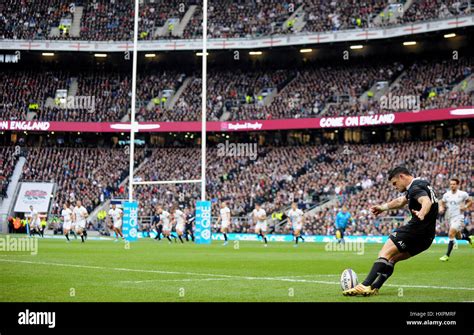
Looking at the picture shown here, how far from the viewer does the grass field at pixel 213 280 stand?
41.2 ft

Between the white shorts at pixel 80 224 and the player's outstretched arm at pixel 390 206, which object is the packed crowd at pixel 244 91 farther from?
the player's outstretched arm at pixel 390 206

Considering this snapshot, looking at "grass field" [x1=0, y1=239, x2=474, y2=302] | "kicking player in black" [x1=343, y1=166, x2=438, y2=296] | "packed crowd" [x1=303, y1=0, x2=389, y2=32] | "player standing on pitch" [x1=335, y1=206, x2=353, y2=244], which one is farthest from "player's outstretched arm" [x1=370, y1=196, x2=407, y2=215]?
"packed crowd" [x1=303, y1=0, x2=389, y2=32]

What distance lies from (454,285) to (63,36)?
5794cm

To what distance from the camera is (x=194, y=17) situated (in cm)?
6919

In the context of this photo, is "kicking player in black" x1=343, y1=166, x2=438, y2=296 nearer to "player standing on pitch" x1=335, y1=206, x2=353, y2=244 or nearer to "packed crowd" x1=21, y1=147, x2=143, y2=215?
"player standing on pitch" x1=335, y1=206, x2=353, y2=244

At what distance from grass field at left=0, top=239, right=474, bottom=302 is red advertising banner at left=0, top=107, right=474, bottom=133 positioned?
33.5m

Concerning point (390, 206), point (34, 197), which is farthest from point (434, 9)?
point (390, 206)

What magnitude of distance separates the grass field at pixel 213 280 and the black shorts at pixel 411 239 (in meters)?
0.77

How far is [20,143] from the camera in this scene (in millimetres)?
68938

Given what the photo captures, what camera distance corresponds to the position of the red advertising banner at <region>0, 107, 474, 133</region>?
55.5 metres

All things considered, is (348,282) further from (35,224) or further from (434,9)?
(434,9)

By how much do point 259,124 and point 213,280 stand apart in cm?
4734
